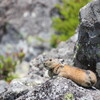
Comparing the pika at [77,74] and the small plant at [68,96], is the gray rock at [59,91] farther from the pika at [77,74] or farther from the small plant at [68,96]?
the pika at [77,74]

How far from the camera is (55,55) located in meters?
8.29

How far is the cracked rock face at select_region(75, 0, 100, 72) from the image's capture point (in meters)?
6.20

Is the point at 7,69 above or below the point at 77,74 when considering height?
below

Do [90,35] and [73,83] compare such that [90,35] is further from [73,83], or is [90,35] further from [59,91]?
[59,91]

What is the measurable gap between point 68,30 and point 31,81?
735 cm

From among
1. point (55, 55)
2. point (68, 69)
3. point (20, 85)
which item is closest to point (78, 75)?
point (68, 69)

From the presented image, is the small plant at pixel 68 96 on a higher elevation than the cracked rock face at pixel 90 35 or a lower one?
lower

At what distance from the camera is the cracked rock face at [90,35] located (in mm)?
6195

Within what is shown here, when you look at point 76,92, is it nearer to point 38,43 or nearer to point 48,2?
point 38,43

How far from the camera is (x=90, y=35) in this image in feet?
20.6

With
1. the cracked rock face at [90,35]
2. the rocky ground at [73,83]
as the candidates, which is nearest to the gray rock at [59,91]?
the rocky ground at [73,83]

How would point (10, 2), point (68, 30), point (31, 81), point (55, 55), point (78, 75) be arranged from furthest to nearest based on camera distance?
point (10, 2) < point (68, 30) < point (55, 55) < point (31, 81) < point (78, 75)

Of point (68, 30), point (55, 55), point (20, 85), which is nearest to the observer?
point (20, 85)

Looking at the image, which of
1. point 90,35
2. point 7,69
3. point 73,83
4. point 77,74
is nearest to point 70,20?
point 7,69
